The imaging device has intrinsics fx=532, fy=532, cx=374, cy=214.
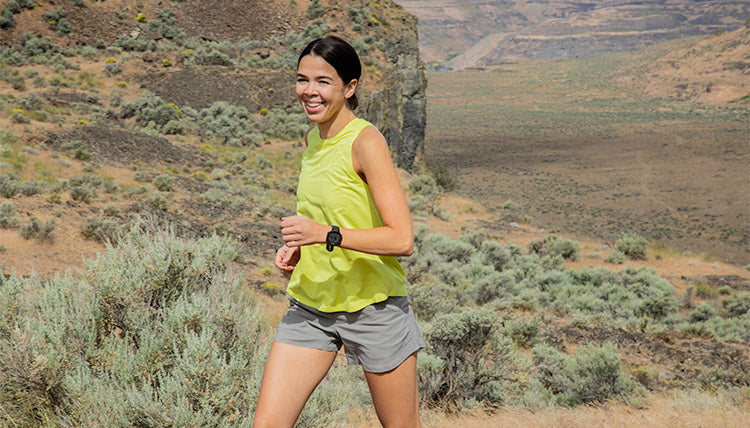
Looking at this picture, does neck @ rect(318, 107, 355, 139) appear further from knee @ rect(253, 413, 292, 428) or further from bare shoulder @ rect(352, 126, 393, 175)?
knee @ rect(253, 413, 292, 428)

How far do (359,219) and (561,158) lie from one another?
42918mm

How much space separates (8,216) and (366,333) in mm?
7958

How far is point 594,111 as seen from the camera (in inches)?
2734

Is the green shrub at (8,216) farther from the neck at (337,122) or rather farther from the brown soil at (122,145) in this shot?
the neck at (337,122)

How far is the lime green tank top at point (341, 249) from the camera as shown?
190cm

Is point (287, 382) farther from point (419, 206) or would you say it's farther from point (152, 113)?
point (152, 113)

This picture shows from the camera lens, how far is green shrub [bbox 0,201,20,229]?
771cm

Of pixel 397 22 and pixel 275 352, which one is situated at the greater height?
pixel 397 22

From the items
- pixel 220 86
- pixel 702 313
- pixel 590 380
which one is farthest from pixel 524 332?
pixel 220 86

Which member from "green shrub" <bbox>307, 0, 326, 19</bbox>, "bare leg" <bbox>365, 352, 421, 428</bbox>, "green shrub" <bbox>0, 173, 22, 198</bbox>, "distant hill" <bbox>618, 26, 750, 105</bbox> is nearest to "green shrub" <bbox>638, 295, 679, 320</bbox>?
"bare leg" <bbox>365, 352, 421, 428</bbox>

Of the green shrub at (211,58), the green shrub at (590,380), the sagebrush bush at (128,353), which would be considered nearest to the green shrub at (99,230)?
the sagebrush bush at (128,353)

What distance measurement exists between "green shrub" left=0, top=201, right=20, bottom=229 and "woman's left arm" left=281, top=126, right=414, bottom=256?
774cm

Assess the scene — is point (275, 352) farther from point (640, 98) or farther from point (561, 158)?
point (640, 98)

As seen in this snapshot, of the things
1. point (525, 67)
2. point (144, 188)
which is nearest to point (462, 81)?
point (525, 67)
